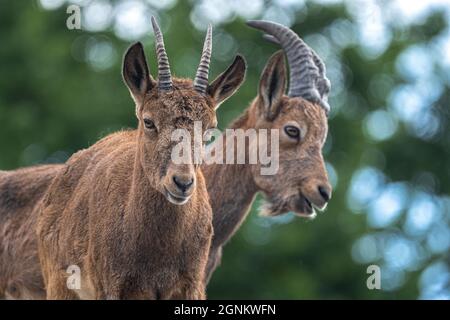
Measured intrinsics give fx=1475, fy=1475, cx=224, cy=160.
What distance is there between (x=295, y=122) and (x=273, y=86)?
531mm

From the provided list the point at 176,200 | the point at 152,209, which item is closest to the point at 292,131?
the point at 152,209

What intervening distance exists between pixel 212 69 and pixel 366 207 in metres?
9.53

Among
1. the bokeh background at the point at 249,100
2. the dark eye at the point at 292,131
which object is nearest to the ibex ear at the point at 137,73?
the dark eye at the point at 292,131

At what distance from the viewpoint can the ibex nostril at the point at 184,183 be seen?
11.6 meters

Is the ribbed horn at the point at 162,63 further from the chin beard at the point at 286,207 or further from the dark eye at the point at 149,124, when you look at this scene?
the chin beard at the point at 286,207

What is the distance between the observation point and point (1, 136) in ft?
123

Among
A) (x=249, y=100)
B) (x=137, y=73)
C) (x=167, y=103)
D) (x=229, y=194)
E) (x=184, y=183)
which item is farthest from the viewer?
(x=249, y=100)

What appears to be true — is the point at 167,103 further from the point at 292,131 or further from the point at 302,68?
the point at 302,68

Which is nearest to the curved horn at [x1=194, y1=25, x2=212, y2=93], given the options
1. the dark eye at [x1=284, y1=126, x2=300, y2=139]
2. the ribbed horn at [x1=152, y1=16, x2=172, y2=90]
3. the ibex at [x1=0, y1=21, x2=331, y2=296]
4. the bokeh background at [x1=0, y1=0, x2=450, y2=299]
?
the ribbed horn at [x1=152, y1=16, x2=172, y2=90]

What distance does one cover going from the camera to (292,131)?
15.5 meters

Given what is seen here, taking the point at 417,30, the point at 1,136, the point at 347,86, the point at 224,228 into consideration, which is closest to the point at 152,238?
the point at 224,228

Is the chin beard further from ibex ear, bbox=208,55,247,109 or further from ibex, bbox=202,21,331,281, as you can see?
ibex ear, bbox=208,55,247,109

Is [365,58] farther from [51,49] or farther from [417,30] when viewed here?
[51,49]

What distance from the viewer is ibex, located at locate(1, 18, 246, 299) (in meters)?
12.1
